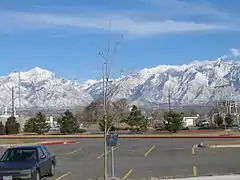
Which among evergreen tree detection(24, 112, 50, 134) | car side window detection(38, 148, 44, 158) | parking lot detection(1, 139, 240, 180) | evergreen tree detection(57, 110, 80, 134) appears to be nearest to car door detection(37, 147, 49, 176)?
car side window detection(38, 148, 44, 158)

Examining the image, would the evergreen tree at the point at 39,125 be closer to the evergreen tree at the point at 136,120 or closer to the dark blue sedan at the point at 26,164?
the evergreen tree at the point at 136,120

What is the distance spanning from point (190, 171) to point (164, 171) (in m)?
1.15

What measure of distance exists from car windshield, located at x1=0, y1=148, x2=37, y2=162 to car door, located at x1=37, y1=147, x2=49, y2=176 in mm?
248

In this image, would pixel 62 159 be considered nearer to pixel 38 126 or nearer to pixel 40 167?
pixel 40 167

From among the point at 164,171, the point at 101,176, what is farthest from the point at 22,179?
the point at 164,171

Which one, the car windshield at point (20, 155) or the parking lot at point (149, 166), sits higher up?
the car windshield at point (20, 155)

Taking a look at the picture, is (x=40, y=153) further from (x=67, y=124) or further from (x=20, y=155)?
(x=67, y=124)

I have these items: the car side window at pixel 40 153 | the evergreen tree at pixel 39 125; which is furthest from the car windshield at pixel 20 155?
the evergreen tree at pixel 39 125

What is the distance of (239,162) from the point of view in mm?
24312

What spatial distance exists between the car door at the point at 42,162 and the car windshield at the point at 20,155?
0.25m

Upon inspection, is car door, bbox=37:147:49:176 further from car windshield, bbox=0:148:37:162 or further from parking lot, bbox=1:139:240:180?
parking lot, bbox=1:139:240:180

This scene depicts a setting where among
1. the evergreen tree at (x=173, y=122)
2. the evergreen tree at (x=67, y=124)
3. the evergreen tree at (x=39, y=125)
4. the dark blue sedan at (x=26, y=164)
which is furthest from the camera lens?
the evergreen tree at (x=39, y=125)

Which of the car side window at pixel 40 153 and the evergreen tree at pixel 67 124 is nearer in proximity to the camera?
the car side window at pixel 40 153

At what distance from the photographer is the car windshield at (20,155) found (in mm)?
18125
